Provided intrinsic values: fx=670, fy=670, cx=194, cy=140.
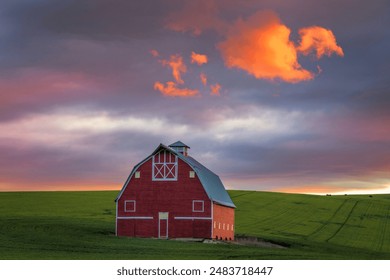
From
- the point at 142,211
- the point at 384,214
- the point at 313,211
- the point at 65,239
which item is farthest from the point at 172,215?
the point at 384,214

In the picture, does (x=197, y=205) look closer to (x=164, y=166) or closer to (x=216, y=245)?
(x=164, y=166)

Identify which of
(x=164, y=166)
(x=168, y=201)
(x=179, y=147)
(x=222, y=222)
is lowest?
(x=222, y=222)

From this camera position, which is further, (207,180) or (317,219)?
(317,219)

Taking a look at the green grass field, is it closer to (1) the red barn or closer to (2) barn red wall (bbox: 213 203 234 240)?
(2) barn red wall (bbox: 213 203 234 240)

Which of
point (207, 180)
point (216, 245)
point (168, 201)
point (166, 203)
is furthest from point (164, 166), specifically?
point (216, 245)

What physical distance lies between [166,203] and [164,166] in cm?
310

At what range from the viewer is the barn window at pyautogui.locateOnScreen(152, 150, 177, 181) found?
2200 inches

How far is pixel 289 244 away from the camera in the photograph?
58562mm

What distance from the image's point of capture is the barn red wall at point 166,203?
5509 cm

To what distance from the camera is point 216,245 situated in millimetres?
48469

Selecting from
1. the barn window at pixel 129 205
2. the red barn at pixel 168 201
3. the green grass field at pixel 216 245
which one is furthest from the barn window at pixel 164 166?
the green grass field at pixel 216 245

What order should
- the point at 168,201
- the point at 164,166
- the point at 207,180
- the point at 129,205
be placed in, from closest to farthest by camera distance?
the point at 168,201, the point at 164,166, the point at 129,205, the point at 207,180
